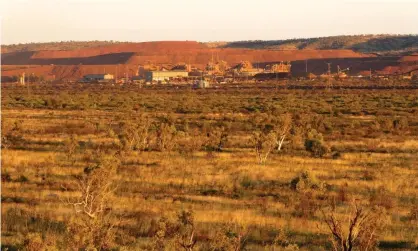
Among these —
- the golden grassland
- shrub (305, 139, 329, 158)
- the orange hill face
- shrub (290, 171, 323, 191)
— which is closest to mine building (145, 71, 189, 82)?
the orange hill face

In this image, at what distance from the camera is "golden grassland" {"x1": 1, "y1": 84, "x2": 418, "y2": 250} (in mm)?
11875

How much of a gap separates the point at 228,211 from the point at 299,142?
12.5m

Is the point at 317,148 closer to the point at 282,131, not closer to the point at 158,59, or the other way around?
the point at 282,131

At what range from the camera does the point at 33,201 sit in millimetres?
14219

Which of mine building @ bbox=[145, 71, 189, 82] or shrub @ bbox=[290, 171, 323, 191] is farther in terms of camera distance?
mine building @ bbox=[145, 71, 189, 82]

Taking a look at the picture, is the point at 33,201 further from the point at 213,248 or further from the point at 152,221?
the point at 213,248

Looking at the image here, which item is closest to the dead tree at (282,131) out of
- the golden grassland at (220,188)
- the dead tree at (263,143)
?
the golden grassland at (220,188)

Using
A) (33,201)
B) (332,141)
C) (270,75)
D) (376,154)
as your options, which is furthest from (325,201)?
(270,75)

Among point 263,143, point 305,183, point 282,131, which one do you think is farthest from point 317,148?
point 305,183

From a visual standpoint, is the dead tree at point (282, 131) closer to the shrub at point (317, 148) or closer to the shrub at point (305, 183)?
the shrub at point (317, 148)

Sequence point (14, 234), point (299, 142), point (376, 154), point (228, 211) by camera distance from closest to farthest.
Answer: point (14, 234)
point (228, 211)
point (376, 154)
point (299, 142)

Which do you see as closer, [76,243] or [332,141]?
[76,243]

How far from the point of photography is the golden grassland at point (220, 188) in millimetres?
11875

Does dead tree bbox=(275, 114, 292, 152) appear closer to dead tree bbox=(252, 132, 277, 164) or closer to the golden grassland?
the golden grassland
